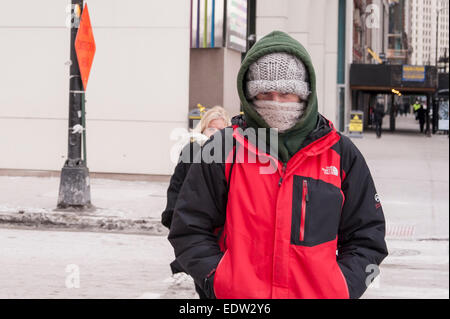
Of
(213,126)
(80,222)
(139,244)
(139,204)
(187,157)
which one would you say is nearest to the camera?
(187,157)

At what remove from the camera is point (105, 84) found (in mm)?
15445

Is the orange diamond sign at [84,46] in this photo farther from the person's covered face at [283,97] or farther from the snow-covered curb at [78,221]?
the person's covered face at [283,97]

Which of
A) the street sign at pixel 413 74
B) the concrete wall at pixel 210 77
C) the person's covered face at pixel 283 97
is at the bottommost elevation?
the person's covered face at pixel 283 97

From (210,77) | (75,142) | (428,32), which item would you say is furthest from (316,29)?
(428,32)

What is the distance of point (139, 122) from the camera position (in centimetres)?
1546

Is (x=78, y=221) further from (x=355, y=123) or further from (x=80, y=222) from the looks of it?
(x=355, y=123)

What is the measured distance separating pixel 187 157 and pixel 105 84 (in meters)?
11.0

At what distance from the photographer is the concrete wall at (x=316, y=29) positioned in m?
21.8

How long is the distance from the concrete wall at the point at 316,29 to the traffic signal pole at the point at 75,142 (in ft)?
33.8

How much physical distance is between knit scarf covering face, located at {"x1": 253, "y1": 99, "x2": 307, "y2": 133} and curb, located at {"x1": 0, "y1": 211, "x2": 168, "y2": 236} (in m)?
7.87

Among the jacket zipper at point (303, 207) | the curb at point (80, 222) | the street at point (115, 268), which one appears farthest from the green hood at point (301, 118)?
the curb at point (80, 222)

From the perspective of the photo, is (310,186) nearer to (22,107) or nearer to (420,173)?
(22,107)

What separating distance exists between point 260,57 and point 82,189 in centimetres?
906

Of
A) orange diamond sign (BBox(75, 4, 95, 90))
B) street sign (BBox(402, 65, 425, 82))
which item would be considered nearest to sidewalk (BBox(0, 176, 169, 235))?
orange diamond sign (BBox(75, 4, 95, 90))
